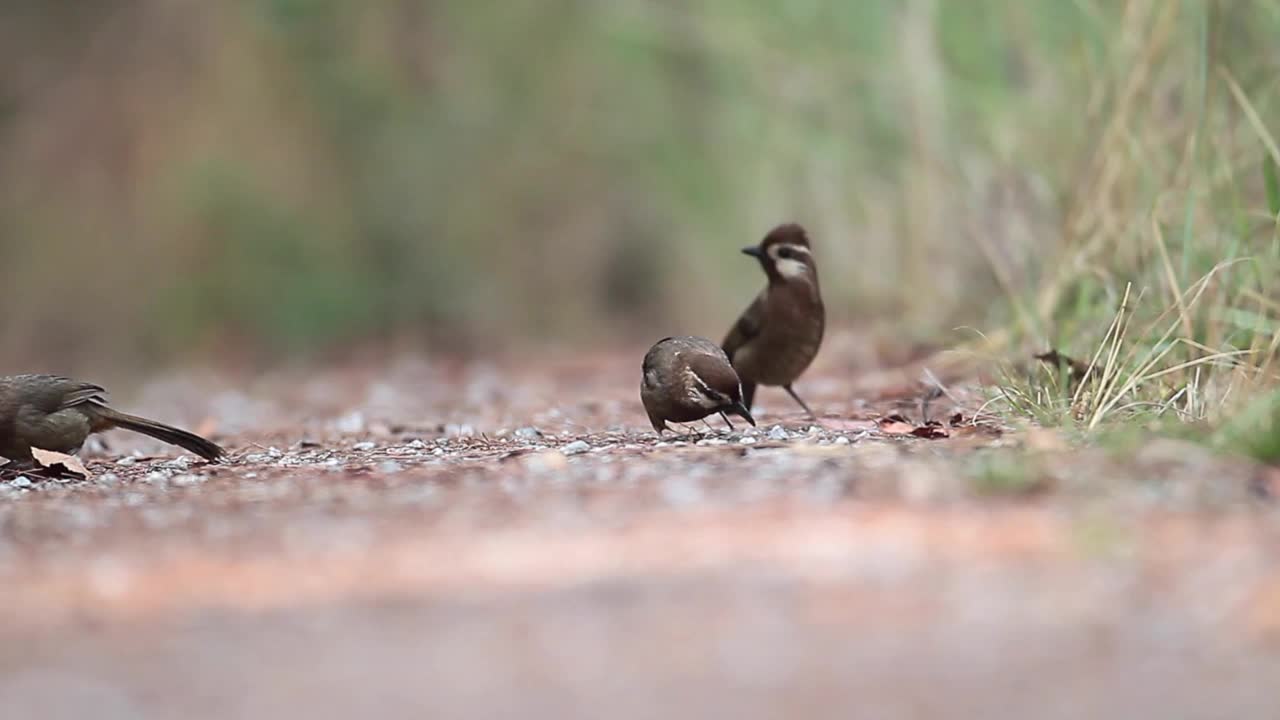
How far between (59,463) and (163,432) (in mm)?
417

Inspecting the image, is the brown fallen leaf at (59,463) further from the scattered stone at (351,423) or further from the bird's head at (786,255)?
the bird's head at (786,255)

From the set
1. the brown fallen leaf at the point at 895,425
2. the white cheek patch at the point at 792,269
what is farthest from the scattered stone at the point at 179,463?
the white cheek patch at the point at 792,269

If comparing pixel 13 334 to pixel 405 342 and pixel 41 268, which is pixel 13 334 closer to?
pixel 41 268

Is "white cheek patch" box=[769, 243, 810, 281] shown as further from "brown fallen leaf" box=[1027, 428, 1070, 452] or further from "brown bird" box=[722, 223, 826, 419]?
"brown fallen leaf" box=[1027, 428, 1070, 452]

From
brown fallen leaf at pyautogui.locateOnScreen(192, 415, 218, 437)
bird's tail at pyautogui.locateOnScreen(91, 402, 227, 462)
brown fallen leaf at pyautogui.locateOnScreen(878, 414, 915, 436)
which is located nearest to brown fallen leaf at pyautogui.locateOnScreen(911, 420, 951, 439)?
brown fallen leaf at pyautogui.locateOnScreen(878, 414, 915, 436)

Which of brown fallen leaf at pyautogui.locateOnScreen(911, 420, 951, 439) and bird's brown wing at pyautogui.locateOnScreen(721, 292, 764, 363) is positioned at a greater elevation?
bird's brown wing at pyautogui.locateOnScreen(721, 292, 764, 363)

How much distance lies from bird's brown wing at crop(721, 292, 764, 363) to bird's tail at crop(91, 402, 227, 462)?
6.95 feet

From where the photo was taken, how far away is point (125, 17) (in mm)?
13820

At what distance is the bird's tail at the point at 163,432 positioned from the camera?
588 cm

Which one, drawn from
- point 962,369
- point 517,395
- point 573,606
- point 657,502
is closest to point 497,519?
point 657,502

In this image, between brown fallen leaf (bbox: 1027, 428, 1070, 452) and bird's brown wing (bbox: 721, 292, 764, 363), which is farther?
bird's brown wing (bbox: 721, 292, 764, 363)

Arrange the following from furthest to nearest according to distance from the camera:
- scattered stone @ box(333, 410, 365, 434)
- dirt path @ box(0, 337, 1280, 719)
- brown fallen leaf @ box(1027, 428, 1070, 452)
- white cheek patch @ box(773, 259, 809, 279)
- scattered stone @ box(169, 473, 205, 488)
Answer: scattered stone @ box(333, 410, 365, 434) < white cheek patch @ box(773, 259, 809, 279) < scattered stone @ box(169, 473, 205, 488) < brown fallen leaf @ box(1027, 428, 1070, 452) < dirt path @ box(0, 337, 1280, 719)

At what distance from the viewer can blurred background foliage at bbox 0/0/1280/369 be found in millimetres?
10922

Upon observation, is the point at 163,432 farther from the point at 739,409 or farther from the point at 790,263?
the point at 790,263
